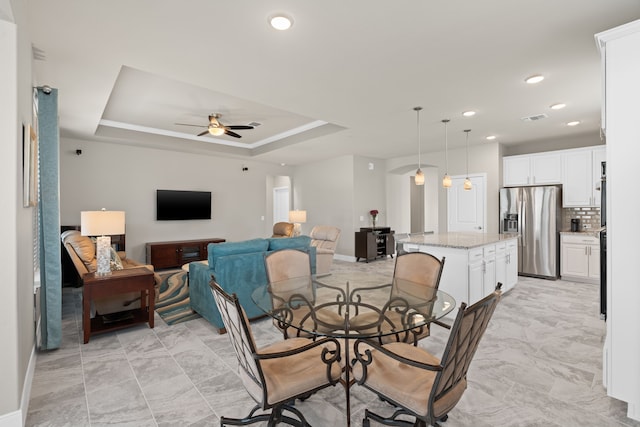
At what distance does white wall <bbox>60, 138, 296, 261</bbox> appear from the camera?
19.3ft

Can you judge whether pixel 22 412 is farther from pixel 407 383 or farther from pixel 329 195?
pixel 329 195

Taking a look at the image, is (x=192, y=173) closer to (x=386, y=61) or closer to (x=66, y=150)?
(x=66, y=150)

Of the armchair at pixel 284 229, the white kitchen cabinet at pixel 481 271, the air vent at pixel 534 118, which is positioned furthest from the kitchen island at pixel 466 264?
the armchair at pixel 284 229

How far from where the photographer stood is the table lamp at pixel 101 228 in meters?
3.12

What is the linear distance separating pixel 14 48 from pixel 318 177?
6.79m

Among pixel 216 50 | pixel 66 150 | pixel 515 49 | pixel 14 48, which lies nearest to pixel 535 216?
pixel 515 49

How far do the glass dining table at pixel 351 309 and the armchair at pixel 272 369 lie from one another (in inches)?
5.7

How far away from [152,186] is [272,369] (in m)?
6.19

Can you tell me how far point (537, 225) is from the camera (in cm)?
566

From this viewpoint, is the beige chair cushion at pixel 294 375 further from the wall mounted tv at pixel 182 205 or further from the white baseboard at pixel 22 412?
the wall mounted tv at pixel 182 205

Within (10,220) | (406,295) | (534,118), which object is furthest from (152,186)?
(534,118)

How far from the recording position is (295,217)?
7.60m

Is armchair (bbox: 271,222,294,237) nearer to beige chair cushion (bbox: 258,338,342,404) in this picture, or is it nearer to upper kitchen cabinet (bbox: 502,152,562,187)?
upper kitchen cabinet (bbox: 502,152,562,187)

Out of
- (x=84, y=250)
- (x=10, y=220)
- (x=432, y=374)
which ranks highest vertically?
(x=10, y=220)
